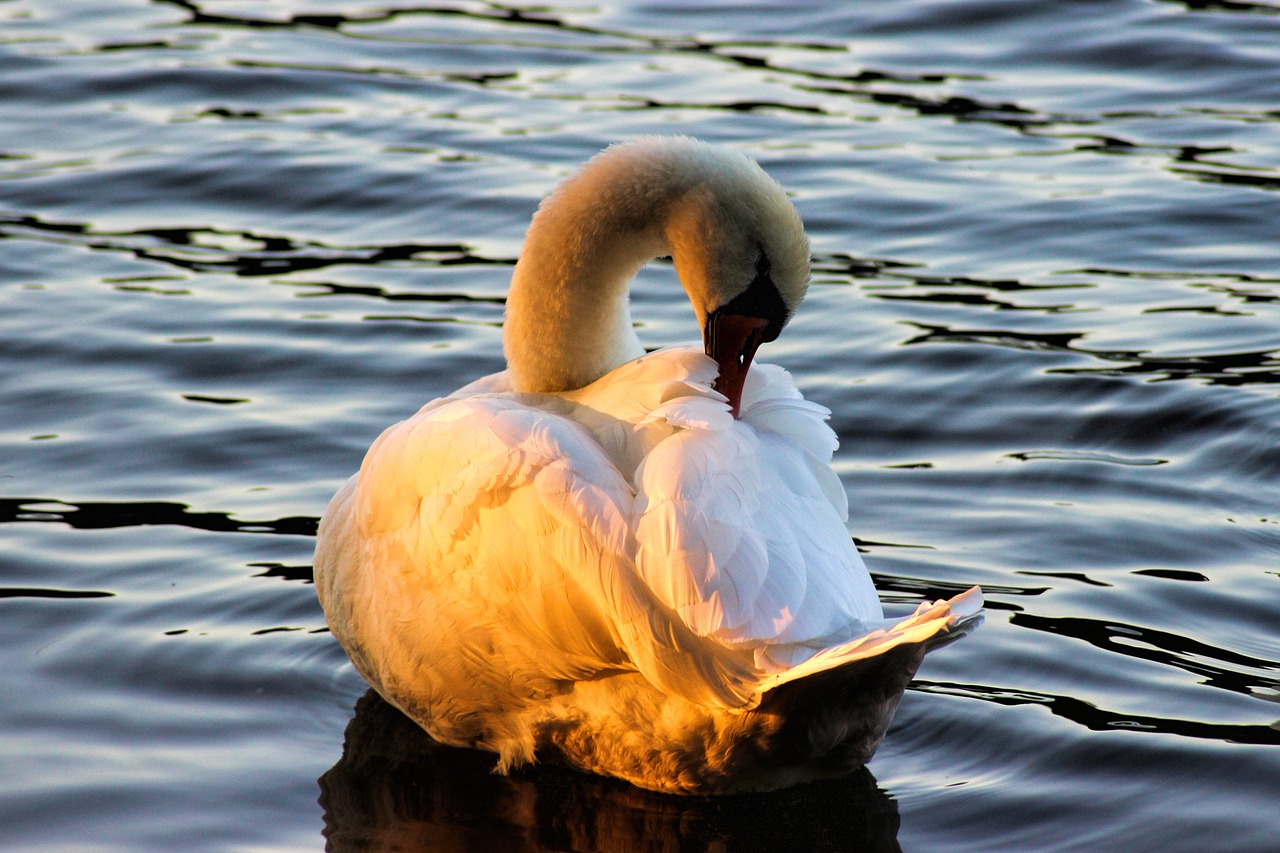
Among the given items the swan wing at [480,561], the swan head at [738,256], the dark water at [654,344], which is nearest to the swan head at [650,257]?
the swan head at [738,256]

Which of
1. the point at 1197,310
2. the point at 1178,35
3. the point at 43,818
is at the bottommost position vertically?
the point at 43,818

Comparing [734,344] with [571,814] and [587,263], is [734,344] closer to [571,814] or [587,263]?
[587,263]

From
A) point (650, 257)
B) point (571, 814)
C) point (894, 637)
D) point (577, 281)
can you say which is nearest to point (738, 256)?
point (650, 257)

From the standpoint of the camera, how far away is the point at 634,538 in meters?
4.36

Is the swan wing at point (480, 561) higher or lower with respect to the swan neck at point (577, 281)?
lower

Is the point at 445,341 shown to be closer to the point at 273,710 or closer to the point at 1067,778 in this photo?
the point at 273,710

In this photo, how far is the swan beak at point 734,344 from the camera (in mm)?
5039

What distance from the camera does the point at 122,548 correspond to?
6.49m

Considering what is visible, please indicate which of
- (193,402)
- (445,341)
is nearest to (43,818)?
(193,402)

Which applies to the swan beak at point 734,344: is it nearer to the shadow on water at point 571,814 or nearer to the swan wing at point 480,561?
the swan wing at point 480,561

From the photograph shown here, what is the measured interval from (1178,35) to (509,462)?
9.59m

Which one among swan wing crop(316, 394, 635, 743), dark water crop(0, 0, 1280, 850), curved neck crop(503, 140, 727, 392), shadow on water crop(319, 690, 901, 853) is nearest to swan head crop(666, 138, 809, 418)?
curved neck crop(503, 140, 727, 392)

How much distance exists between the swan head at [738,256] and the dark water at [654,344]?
47.9 inches

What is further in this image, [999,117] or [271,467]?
[999,117]
